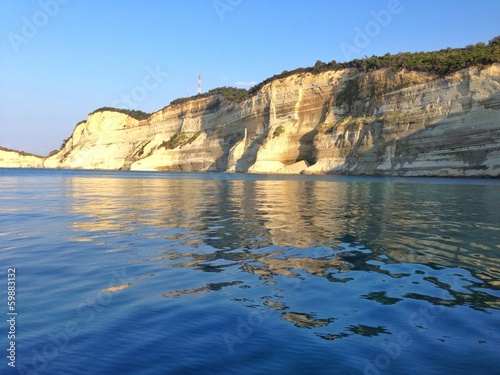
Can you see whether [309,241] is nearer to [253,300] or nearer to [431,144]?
[253,300]

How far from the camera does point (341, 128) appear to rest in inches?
2457

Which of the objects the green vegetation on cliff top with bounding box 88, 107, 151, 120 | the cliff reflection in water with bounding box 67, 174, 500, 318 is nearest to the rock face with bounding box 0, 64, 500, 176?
the green vegetation on cliff top with bounding box 88, 107, 151, 120

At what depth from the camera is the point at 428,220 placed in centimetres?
1433

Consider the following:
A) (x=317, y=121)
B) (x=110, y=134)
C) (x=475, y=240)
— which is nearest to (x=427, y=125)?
(x=317, y=121)

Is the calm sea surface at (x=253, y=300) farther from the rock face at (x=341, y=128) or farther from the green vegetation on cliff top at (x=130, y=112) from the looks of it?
the green vegetation on cliff top at (x=130, y=112)

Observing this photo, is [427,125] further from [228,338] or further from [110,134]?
[110,134]

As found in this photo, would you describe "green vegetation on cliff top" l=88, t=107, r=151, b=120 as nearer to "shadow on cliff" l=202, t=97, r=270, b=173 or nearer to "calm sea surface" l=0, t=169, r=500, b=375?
"shadow on cliff" l=202, t=97, r=270, b=173

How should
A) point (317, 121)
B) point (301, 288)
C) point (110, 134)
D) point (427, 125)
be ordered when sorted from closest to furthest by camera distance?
point (301, 288) → point (427, 125) → point (317, 121) → point (110, 134)

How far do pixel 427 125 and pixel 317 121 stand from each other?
76.1ft

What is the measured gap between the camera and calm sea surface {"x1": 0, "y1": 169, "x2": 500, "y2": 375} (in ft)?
13.8

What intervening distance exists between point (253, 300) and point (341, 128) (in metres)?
58.9

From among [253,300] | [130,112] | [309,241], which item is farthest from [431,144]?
[130,112]

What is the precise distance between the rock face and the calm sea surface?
37.8m

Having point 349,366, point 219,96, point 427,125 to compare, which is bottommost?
point 349,366
